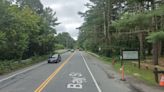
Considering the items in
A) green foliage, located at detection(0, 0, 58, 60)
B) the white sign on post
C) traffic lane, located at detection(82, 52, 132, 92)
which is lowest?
traffic lane, located at detection(82, 52, 132, 92)

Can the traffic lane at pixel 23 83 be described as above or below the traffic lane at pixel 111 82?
above

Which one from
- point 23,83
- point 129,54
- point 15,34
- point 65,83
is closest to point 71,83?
point 65,83

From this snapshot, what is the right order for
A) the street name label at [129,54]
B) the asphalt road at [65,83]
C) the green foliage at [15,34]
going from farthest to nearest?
the green foliage at [15,34]
the street name label at [129,54]
the asphalt road at [65,83]

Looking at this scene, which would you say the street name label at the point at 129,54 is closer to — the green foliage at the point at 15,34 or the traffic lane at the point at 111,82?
the traffic lane at the point at 111,82

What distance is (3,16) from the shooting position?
34625mm

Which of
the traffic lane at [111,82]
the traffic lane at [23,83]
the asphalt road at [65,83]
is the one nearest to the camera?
the traffic lane at [23,83]

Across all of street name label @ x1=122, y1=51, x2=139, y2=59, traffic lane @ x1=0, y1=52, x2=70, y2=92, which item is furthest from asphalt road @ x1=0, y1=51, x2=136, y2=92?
street name label @ x1=122, y1=51, x2=139, y2=59

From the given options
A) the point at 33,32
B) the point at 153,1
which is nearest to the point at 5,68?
the point at 153,1

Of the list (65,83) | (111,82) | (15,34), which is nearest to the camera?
(65,83)

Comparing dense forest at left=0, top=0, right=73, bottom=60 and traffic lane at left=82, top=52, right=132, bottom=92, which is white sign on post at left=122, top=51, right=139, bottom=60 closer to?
traffic lane at left=82, top=52, right=132, bottom=92

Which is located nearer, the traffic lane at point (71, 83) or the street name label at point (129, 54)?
the traffic lane at point (71, 83)

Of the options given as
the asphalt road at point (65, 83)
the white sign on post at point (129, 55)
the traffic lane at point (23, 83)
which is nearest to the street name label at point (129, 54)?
the white sign on post at point (129, 55)

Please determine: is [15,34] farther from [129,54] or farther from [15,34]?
[129,54]

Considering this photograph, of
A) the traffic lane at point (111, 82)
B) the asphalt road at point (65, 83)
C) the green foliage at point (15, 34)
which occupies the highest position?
the green foliage at point (15, 34)
